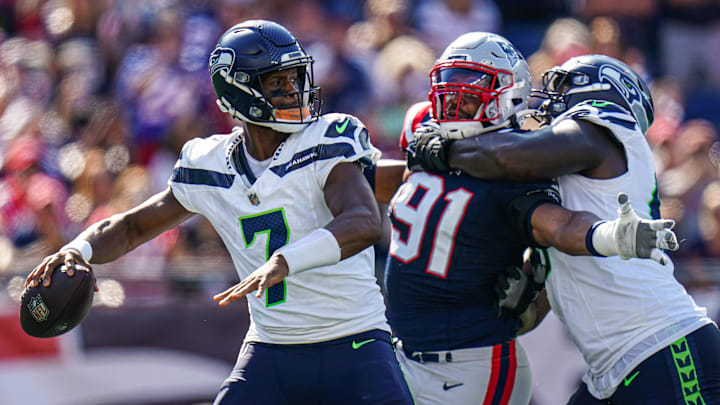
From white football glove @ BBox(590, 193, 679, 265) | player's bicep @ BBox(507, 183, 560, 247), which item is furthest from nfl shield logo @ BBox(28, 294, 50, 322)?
white football glove @ BBox(590, 193, 679, 265)

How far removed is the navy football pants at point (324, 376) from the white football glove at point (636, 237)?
0.92m

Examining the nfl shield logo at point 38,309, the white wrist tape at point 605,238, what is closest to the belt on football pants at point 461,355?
the white wrist tape at point 605,238

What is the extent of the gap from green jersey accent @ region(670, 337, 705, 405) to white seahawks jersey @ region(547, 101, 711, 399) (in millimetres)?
38

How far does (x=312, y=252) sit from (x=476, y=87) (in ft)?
3.72

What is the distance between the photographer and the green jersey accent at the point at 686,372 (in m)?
3.84

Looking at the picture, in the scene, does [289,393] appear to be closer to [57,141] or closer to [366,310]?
[366,310]

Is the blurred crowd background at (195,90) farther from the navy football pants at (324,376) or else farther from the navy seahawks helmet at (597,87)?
the navy football pants at (324,376)

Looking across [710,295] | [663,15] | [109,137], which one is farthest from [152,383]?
[663,15]

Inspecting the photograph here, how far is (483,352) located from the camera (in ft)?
14.1

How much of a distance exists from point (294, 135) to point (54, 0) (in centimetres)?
731

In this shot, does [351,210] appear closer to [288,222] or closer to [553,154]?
[288,222]

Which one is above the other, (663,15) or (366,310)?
(366,310)

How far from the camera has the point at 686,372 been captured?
3869mm

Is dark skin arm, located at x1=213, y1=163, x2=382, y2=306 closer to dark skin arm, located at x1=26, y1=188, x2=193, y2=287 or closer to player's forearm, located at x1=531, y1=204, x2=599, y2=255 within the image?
player's forearm, located at x1=531, y1=204, x2=599, y2=255
